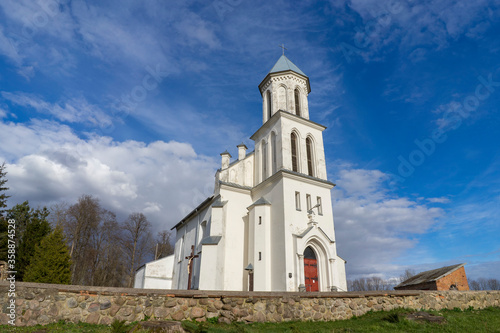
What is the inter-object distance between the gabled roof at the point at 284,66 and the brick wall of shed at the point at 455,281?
Answer: 23.6m

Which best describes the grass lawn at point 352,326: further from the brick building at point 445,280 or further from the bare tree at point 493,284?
the bare tree at point 493,284

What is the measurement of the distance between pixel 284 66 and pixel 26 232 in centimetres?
2796

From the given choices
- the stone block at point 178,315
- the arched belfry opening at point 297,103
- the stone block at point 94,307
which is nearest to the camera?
the stone block at point 94,307

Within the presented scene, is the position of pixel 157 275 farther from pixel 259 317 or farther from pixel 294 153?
pixel 259 317

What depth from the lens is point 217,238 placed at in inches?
850

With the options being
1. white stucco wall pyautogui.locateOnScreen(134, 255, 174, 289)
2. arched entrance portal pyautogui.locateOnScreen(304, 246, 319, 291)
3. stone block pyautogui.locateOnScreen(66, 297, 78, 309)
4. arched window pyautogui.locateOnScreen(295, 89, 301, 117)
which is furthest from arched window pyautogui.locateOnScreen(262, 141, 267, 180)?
stone block pyautogui.locateOnScreen(66, 297, 78, 309)

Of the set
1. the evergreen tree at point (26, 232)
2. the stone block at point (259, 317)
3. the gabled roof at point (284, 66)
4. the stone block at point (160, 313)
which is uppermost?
the gabled roof at point (284, 66)

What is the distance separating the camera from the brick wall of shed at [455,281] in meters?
25.4

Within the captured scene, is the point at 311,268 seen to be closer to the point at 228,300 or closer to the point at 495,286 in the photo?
the point at 228,300

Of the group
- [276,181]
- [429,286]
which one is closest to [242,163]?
[276,181]

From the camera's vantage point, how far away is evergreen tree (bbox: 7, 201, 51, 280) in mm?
22422

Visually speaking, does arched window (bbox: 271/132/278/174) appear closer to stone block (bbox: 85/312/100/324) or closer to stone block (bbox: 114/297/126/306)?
stone block (bbox: 114/297/126/306)

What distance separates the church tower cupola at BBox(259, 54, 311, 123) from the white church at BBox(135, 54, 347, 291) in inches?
3.8

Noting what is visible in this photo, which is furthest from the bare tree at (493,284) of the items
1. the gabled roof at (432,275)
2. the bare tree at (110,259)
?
the bare tree at (110,259)
